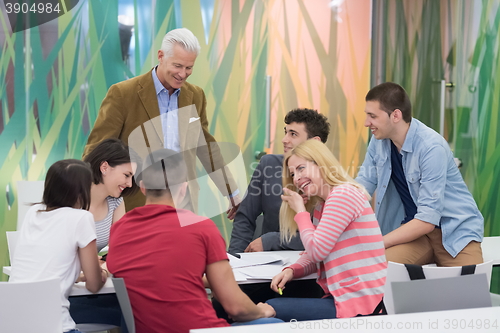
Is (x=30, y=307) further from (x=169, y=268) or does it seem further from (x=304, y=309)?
(x=304, y=309)

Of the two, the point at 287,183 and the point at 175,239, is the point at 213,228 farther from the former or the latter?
the point at 287,183

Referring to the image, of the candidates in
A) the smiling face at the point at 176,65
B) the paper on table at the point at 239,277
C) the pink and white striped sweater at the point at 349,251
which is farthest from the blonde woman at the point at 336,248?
the smiling face at the point at 176,65

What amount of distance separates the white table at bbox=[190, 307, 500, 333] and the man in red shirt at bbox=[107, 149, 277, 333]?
0.28 metres

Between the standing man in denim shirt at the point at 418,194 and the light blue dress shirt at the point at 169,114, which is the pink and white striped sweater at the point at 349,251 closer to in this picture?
the standing man in denim shirt at the point at 418,194

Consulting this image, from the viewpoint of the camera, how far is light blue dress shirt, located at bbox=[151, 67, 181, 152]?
2.75 m

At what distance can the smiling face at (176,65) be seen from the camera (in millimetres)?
2738

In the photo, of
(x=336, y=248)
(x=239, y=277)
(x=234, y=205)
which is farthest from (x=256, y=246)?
(x=336, y=248)

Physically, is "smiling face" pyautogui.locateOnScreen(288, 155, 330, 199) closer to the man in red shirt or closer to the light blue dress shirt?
the man in red shirt

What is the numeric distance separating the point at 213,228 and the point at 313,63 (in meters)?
2.59

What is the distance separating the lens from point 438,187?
2533mm

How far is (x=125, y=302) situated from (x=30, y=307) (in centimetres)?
27

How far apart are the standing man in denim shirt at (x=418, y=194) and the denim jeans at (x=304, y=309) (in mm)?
612

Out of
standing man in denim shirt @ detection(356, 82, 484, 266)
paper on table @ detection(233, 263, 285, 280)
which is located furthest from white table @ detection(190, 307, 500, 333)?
standing man in denim shirt @ detection(356, 82, 484, 266)

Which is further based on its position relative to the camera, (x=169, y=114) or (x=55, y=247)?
(x=169, y=114)
